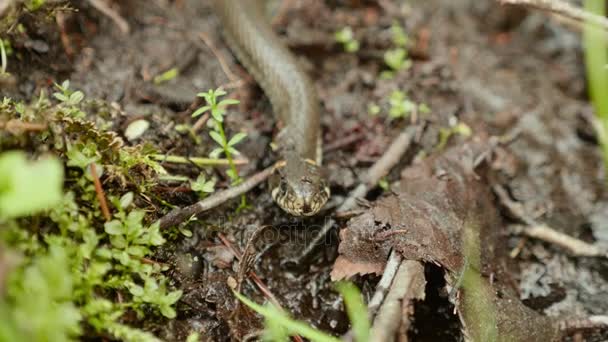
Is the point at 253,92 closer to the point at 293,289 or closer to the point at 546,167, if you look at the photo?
the point at 293,289

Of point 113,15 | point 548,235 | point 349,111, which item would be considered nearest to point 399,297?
point 548,235

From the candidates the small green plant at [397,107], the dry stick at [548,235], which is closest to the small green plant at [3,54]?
the small green plant at [397,107]

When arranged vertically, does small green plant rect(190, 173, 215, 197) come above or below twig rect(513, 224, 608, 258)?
above

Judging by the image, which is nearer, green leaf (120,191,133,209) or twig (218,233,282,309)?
green leaf (120,191,133,209)

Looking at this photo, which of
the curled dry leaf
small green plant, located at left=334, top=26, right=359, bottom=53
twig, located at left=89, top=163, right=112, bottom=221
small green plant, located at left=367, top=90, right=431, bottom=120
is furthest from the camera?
small green plant, located at left=334, top=26, right=359, bottom=53

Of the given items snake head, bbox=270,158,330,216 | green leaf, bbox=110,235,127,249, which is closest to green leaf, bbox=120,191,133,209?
green leaf, bbox=110,235,127,249

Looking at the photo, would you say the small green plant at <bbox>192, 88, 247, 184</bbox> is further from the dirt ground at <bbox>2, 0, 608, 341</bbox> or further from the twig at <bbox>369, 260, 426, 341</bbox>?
the twig at <bbox>369, 260, 426, 341</bbox>
